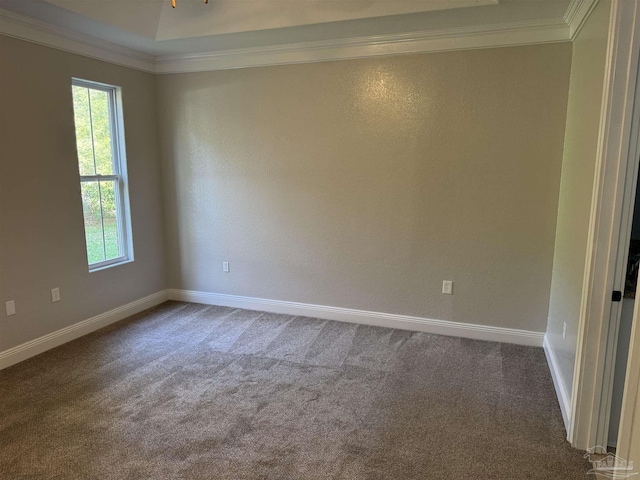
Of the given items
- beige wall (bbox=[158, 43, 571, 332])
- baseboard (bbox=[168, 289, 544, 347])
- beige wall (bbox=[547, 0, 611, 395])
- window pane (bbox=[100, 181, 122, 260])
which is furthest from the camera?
window pane (bbox=[100, 181, 122, 260])

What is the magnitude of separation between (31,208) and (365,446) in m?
2.97

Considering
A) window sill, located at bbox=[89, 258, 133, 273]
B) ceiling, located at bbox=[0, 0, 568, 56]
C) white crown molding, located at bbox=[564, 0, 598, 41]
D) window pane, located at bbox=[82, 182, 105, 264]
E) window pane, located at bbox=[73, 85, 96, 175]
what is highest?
ceiling, located at bbox=[0, 0, 568, 56]

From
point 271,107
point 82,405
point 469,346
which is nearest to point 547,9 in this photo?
point 271,107

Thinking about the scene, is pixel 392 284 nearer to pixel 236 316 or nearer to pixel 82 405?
pixel 236 316

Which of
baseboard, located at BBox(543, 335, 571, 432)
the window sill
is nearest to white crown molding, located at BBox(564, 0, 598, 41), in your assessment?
baseboard, located at BBox(543, 335, 571, 432)

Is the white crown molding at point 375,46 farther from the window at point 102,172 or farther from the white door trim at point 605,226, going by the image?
the white door trim at point 605,226

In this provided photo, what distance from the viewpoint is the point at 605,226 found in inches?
80.1

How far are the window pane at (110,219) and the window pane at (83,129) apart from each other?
23cm

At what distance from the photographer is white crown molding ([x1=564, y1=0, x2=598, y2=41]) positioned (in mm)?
2513

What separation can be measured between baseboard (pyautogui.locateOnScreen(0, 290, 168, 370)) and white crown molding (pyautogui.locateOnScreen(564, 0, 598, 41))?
14.4 feet

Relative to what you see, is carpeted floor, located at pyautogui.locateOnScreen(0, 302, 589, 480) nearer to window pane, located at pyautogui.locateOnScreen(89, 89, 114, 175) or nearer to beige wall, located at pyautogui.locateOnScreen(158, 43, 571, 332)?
beige wall, located at pyautogui.locateOnScreen(158, 43, 571, 332)

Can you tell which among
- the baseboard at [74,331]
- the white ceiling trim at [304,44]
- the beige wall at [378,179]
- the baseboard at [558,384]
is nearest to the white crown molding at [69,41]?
the white ceiling trim at [304,44]

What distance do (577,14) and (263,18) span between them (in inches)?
86.8

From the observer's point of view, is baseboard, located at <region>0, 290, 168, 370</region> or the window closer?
baseboard, located at <region>0, 290, 168, 370</region>
